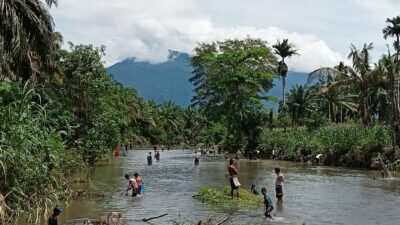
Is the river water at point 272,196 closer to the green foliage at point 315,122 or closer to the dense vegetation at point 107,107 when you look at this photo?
the dense vegetation at point 107,107

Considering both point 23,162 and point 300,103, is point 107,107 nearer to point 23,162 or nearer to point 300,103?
point 23,162

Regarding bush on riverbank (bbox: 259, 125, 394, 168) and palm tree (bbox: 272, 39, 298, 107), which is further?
palm tree (bbox: 272, 39, 298, 107)

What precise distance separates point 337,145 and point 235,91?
17.8 meters

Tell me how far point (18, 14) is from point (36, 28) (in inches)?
32.4

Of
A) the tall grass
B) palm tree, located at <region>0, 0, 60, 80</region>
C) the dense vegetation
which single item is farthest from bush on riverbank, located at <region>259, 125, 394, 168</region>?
the tall grass

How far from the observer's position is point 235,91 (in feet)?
190

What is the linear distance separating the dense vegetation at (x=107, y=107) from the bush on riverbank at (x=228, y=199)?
225 inches

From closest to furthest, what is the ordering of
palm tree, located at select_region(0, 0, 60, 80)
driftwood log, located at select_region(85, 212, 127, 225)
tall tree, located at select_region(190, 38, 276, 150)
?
driftwood log, located at select_region(85, 212, 127, 225), palm tree, located at select_region(0, 0, 60, 80), tall tree, located at select_region(190, 38, 276, 150)

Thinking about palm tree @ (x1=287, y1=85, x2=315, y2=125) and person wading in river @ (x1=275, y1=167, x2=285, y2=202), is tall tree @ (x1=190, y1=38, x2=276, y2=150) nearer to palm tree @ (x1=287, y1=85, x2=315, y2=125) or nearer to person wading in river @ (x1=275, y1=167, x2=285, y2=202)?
palm tree @ (x1=287, y1=85, x2=315, y2=125)

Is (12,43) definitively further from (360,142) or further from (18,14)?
(360,142)

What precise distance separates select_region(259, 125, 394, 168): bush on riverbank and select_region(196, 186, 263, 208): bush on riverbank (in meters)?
19.3

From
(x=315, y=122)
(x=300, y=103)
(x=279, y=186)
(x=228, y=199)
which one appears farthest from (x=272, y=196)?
(x=300, y=103)

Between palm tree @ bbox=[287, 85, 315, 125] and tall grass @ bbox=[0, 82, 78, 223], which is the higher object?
palm tree @ bbox=[287, 85, 315, 125]

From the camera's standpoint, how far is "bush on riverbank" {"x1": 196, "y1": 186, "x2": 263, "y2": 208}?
19.9 m
